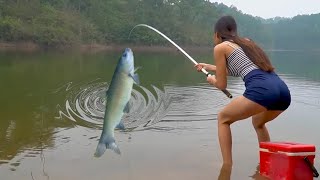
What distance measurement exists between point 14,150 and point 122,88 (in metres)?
2.38

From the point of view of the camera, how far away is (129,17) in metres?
70.5

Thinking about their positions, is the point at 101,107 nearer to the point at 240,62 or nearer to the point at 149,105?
the point at 149,105

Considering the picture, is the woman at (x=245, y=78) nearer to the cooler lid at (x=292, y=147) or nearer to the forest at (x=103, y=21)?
the cooler lid at (x=292, y=147)

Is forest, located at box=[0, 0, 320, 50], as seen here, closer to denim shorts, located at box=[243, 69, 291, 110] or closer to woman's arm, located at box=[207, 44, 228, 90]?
woman's arm, located at box=[207, 44, 228, 90]

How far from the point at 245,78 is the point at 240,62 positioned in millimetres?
148

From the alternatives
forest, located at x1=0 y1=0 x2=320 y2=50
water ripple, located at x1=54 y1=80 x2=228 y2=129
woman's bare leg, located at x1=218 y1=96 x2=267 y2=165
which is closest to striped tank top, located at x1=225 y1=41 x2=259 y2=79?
woman's bare leg, located at x1=218 y1=96 x2=267 y2=165

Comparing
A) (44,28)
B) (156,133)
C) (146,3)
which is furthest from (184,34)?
(156,133)

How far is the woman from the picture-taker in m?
3.79

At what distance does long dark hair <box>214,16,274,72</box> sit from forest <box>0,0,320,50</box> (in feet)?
140

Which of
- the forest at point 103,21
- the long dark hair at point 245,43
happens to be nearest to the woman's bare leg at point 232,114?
the long dark hair at point 245,43

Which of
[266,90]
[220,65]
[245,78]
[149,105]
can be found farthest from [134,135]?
[149,105]

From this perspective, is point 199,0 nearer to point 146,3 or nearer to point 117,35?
point 146,3

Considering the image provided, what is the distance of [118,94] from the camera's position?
3225 millimetres

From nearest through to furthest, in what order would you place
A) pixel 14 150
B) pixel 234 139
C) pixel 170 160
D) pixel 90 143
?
pixel 170 160 < pixel 14 150 < pixel 90 143 < pixel 234 139
